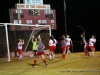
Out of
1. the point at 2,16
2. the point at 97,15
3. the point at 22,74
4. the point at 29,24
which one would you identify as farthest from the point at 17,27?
the point at 97,15

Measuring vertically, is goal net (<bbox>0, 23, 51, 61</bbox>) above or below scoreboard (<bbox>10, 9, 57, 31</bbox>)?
below

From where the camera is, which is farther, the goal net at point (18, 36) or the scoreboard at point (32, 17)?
the goal net at point (18, 36)

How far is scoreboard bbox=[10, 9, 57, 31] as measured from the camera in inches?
864

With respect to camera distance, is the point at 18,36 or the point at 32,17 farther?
the point at 18,36

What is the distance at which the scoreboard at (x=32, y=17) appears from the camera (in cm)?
2195

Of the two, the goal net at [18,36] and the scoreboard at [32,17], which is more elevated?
the scoreboard at [32,17]

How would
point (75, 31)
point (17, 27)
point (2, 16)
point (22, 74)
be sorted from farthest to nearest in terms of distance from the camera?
point (75, 31) < point (2, 16) < point (17, 27) < point (22, 74)

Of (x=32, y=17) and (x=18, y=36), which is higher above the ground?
(x=32, y=17)

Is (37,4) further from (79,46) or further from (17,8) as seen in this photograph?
(79,46)

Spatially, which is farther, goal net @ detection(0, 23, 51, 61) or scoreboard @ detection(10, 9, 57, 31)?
goal net @ detection(0, 23, 51, 61)

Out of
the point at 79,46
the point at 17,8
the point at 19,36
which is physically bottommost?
the point at 79,46

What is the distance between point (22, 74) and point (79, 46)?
2015 centimetres

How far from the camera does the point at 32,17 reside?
2284cm

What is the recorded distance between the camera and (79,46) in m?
31.9
